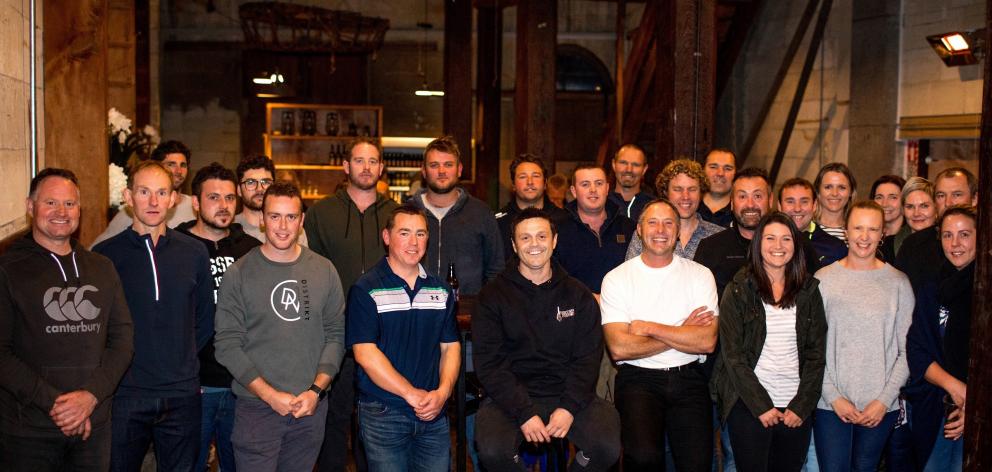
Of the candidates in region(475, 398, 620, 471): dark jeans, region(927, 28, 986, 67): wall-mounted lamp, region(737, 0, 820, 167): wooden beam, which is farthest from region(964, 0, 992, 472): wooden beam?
region(737, 0, 820, 167): wooden beam

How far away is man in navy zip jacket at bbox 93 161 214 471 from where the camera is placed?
3.44 meters

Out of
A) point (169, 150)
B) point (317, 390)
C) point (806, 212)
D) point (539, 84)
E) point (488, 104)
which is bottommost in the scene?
point (317, 390)

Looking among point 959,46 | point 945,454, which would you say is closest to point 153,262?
point 945,454

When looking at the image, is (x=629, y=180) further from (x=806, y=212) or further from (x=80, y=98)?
(x=80, y=98)

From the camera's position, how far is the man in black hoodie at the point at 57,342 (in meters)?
3.07

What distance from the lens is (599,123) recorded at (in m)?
13.5

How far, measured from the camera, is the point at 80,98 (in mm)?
4867

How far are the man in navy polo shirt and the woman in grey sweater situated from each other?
1.58 m

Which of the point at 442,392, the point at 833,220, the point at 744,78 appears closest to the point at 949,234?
the point at 833,220

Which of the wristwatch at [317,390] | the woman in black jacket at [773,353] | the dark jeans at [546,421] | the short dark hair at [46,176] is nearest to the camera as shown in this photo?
the short dark hair at [46,176]

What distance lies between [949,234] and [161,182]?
10.6 ft

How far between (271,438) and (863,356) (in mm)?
2416

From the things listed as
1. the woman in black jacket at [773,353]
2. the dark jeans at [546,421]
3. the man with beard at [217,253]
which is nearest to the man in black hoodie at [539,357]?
the dark jeans at [546,421]

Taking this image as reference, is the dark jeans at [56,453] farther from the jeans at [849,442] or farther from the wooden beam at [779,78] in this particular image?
the wooden beam at [779,78]
